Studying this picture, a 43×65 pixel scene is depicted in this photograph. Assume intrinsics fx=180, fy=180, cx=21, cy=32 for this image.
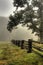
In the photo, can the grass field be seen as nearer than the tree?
Yes

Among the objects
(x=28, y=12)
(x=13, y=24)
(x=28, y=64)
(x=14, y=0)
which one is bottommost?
(x=28, y=64)

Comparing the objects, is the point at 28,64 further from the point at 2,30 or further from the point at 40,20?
the point at 2,30

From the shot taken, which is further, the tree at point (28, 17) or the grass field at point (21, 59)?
the tree at point (28, 17)

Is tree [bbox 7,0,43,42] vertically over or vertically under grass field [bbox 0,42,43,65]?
over

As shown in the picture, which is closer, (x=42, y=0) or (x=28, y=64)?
(x=28, y=64)

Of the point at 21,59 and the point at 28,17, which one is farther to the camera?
the point at 28,17

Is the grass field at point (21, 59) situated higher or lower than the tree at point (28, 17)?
lower

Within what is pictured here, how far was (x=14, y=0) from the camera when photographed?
42.8 metres

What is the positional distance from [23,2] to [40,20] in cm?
606

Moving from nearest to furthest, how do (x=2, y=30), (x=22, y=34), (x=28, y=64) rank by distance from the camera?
(x=28, y=64)
(x=22, y=34)
(x=2, y=30)

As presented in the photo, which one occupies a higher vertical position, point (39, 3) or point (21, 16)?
point (39, 3)

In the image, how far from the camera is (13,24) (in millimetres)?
41656

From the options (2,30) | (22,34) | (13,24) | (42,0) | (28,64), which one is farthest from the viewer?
(2,30)

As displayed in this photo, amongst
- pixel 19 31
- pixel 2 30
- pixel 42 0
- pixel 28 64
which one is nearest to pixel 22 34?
pixel 19 31
